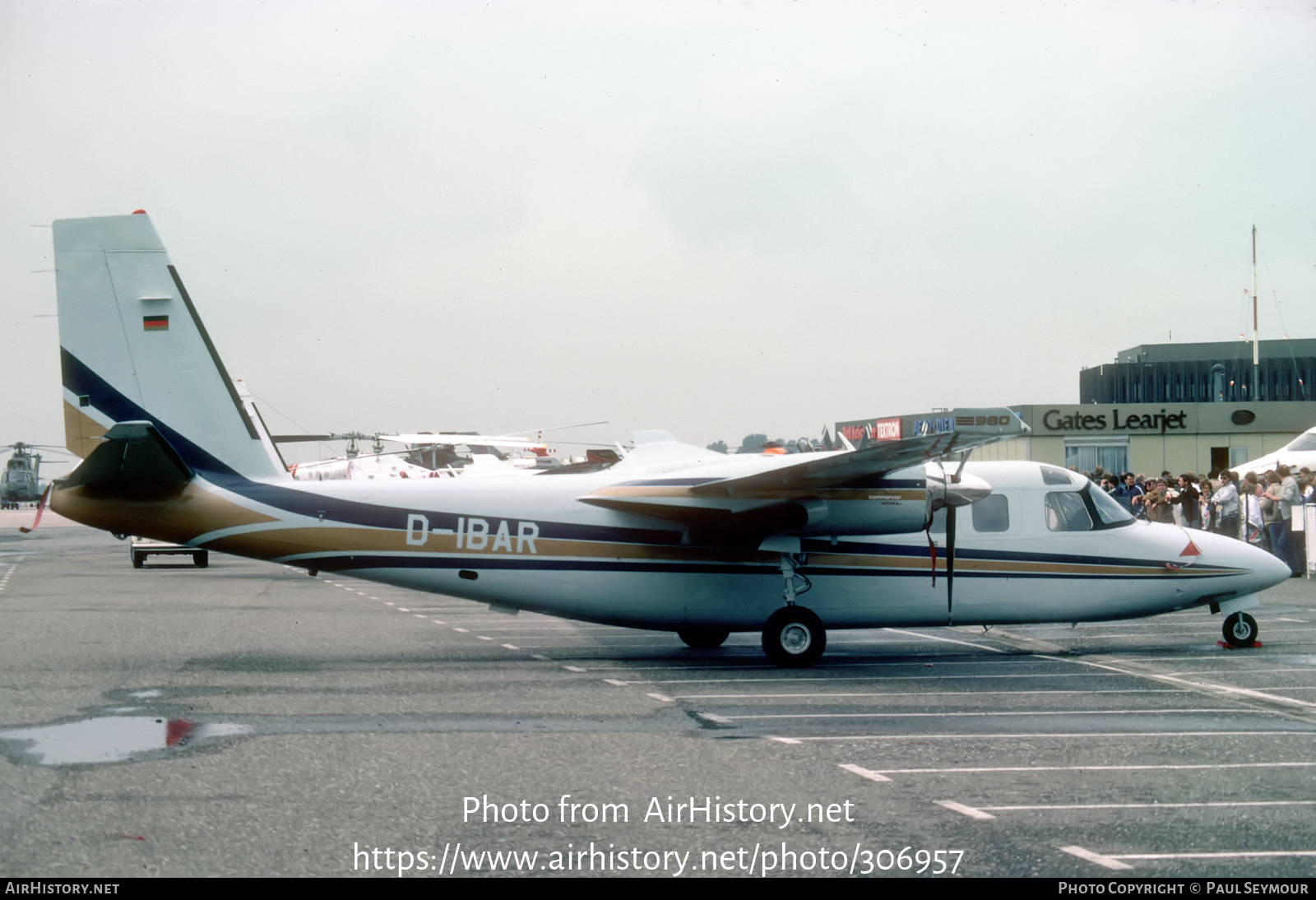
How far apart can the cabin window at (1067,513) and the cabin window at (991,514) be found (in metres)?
0.54

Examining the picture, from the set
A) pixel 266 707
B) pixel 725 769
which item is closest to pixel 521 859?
pixel 725 769

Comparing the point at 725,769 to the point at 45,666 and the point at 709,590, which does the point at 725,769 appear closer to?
the point at 709,590

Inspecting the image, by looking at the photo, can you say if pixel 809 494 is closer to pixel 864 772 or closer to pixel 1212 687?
pixel 1212 687

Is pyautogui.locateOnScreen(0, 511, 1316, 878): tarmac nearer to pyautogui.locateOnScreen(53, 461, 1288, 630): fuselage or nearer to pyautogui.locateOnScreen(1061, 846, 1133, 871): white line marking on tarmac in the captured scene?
pyautogui.locateOnScreen(1061, 846, 1133, 871): white line marking on tarmac

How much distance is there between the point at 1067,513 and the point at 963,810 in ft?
27.4

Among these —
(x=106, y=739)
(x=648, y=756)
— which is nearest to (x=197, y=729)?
(x=106, y=739)

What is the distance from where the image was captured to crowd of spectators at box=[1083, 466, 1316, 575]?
23750 mm

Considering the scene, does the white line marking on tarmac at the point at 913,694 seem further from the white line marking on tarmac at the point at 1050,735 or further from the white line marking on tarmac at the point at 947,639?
the white line marking on tarmac at the point at 947,639

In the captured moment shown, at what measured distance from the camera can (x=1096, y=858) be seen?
6.36 m

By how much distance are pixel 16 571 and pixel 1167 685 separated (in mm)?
28770

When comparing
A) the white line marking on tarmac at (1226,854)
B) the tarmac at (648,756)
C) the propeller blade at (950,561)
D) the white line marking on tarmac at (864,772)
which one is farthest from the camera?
the propeller blade at (950,561)

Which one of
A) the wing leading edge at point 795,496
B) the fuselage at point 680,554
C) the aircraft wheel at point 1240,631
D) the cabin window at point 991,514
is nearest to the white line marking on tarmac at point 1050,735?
the wing leading edge at point 795,496

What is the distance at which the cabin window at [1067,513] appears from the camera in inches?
587

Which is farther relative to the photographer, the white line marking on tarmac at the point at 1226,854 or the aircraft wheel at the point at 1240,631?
the aircraft wheel at the point at 1240,631
